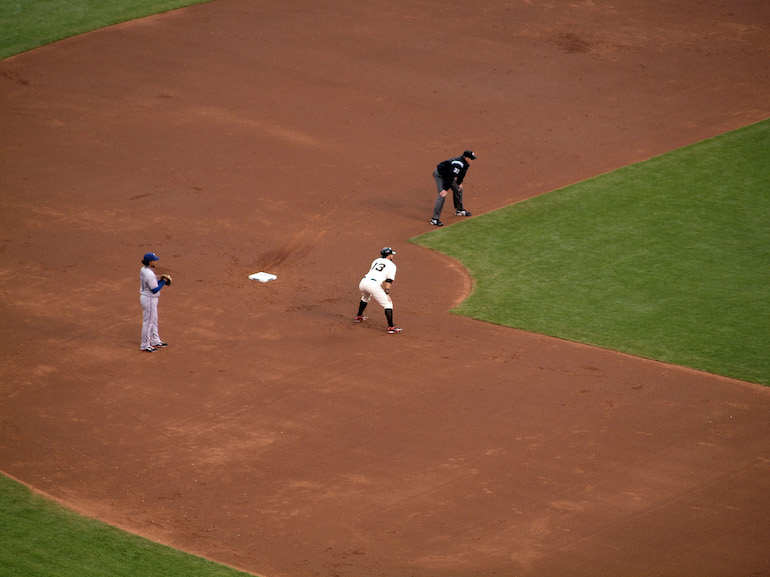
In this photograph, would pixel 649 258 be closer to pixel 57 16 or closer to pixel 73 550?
pixel 73 550

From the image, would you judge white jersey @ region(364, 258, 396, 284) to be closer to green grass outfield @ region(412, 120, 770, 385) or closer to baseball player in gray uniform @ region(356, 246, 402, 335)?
baseball player in gray uniform @ region(356, 246, 402, 335)

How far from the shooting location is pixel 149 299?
1795 centimetres

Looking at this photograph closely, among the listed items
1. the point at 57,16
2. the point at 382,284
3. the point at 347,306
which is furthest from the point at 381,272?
the point at 57,16

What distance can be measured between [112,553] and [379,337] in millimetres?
7283

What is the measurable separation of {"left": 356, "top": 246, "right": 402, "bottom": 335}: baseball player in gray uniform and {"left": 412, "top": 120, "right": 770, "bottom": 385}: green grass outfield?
68.4 inches

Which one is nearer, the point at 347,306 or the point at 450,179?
the point at 347,306

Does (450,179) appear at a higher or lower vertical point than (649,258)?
higher

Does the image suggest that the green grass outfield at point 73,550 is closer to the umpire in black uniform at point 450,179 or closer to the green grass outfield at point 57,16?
the umpire in black uniform at point 450,179

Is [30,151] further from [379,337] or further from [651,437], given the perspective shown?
[651,437]

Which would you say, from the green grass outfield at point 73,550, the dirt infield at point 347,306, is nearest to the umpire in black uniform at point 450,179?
the dirt infield at point 347,306

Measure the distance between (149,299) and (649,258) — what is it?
412 inches

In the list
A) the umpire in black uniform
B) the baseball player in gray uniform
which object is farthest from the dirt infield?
the umpire in black uniform

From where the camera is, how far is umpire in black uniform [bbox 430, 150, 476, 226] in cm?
2330

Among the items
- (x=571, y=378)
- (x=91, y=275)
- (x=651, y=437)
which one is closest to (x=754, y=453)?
(x=651, y=437)
